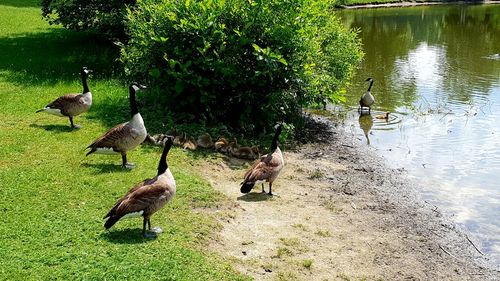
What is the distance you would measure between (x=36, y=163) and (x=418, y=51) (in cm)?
3050

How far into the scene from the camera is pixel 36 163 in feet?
40.1

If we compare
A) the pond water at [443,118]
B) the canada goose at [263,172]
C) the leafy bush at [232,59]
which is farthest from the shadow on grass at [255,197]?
the leafy bush at [232,59]

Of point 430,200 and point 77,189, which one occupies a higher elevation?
point 77,189

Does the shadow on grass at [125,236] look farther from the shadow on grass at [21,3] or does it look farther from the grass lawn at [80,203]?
the shadow on grass at [21,3]

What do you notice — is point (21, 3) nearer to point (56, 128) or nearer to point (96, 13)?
point (96, 13)

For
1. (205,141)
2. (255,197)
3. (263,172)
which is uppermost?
(263,172)

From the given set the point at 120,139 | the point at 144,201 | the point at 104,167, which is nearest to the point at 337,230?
the point at 144,201

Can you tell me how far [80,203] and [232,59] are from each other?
7.35 m

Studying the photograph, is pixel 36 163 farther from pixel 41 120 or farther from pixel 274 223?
pixel 274 223

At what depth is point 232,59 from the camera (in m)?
16.0

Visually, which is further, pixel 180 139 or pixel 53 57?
pixel 53 57

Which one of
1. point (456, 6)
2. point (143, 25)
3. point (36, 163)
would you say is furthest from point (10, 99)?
point (456, 6)

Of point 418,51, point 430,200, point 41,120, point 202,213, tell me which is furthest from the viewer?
point 418,51

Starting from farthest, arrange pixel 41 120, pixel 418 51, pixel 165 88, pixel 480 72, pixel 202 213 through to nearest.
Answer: pixel 418 51, pixel 480 72, pixel 165 88, pixel 41 120, pixel 202 213
